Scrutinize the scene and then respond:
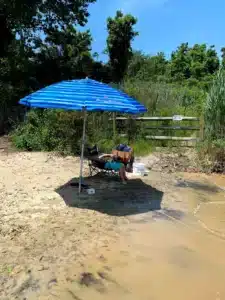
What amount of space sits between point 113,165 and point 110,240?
2.92m

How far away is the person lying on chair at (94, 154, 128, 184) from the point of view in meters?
7.82

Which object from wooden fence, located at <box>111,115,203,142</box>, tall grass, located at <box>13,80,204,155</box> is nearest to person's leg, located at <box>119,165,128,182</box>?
tall grass, located at <box>13,80,204,155</box>

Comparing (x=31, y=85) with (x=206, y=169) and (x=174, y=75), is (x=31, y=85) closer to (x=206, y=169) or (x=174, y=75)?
(x=206, y=169)

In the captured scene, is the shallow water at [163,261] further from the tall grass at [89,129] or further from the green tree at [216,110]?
the tall grass at [89,129]

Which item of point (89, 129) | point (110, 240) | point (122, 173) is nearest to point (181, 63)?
point (89, 129)

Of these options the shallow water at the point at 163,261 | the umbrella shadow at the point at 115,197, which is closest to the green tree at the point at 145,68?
the umbrella shadow at the point at 115,197

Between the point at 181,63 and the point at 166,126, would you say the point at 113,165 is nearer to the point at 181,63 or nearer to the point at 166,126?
the point at 166,126

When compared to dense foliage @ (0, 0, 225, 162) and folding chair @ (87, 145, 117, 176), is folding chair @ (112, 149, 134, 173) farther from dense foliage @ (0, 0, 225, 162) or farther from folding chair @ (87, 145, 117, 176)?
dense foliage @ (0, 0, 225, 162)

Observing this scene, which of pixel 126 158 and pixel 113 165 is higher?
pixel 126 158

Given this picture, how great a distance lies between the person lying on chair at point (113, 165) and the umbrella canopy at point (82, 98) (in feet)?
4.44

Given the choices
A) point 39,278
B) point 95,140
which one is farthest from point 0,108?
point 39,278

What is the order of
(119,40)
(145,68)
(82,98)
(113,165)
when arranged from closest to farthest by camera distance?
1. (82,98)
2. (113,165)
3. (119,40)
4. (145,68)

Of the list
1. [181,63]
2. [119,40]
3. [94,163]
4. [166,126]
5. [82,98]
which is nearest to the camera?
[82,98]

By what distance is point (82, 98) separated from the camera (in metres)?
6.25
